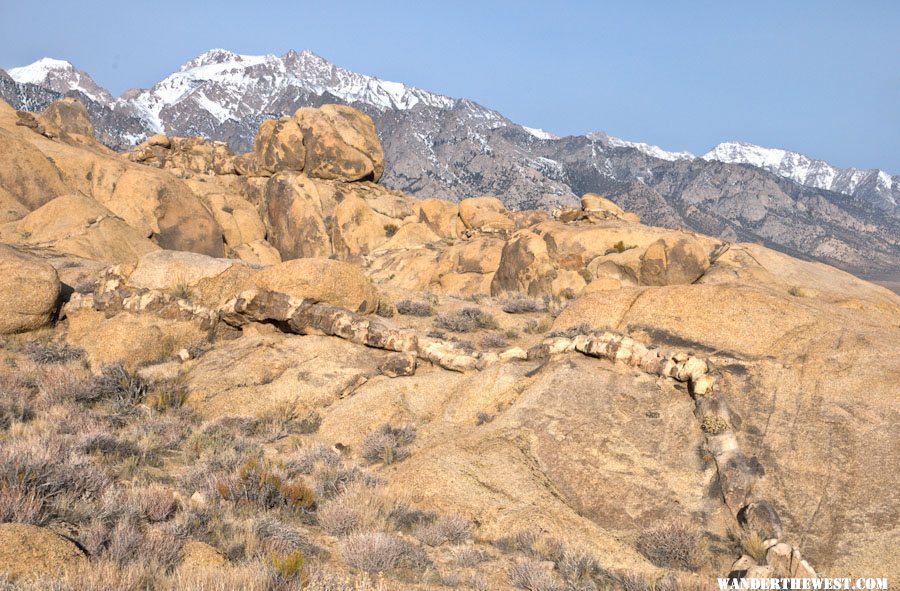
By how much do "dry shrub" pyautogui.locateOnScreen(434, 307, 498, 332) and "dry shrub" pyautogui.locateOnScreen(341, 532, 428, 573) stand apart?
407 inches

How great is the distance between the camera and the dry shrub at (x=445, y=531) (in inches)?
270

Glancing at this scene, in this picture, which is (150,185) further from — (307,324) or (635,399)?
(635,399)

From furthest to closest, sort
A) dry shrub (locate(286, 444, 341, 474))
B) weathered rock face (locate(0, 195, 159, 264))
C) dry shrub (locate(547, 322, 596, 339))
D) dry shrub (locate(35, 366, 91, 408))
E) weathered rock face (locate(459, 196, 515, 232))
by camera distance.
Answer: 1. weathered rock face (locate(459, 196, 515, 232))
2. weathered rock face (locate(0, 195, 159, 264))
3. dry shrub (locate(547, 322, 596, 339))
4. dry shrub (locate(35, 366, 91, 408))
5. dry shrub (locate(286, 444, 341, 474))

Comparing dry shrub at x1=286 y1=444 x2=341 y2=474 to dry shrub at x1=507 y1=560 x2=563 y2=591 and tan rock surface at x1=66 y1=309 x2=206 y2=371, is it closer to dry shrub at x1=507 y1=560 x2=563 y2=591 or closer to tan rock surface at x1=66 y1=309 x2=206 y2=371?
dry shrub at x1=507 y1=560 x2=563 y2=591

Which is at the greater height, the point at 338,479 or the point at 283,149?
the point at 283,149

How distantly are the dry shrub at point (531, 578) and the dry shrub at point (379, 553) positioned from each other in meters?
0.95

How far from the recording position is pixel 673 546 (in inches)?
275

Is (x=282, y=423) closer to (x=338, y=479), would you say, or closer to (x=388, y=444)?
(x=388, y=444)

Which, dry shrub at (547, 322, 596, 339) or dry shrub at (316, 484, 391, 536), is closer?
dry shrub at (316, 484, 391, 536)

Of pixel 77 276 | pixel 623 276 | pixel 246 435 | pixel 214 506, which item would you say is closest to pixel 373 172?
pixel 623 276

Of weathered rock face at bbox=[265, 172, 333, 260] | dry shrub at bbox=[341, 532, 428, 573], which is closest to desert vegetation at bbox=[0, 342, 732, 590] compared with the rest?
dry shrub at bbox=[341, 532, 428, 573]

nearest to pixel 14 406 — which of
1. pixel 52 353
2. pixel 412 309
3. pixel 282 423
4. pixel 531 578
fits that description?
pixel 52 353

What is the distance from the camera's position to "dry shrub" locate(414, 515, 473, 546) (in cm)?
686

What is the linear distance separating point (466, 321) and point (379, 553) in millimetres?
11039
